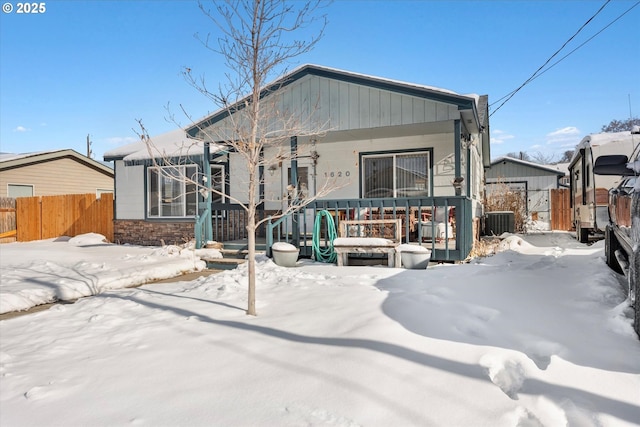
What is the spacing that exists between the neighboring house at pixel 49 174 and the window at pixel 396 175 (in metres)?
14.9

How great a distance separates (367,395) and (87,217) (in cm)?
1434

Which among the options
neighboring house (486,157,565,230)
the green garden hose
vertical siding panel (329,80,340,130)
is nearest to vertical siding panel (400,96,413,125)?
vertical siding panel (329,80,340,130)

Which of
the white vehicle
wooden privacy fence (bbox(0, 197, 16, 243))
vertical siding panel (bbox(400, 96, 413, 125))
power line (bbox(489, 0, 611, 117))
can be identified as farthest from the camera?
wooden privacy fence (bbox(0, 197, 16, 243))

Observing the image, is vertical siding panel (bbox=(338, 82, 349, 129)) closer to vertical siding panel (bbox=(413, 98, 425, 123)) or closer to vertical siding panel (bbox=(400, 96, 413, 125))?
vertical siding panel (bbox=(400, 96, 413, 125))

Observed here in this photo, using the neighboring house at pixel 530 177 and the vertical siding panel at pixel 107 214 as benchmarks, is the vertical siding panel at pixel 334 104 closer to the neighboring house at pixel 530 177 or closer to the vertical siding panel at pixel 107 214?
the vertical siding panel at pixel 107 214

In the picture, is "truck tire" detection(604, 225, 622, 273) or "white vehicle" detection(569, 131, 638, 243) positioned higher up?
"white vehicle" detection(569, 131, 638, 243)

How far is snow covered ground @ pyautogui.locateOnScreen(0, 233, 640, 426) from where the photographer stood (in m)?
1.94

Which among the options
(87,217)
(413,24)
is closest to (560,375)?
(413,24)

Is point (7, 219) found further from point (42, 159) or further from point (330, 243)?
point (330, 243)

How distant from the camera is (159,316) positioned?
3885 mm

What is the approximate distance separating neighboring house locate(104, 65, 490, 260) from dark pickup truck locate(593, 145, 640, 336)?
9.20 ft

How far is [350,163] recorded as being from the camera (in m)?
9.98

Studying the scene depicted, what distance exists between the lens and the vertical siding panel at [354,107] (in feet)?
25.2

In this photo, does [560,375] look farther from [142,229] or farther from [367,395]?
[142,229]
